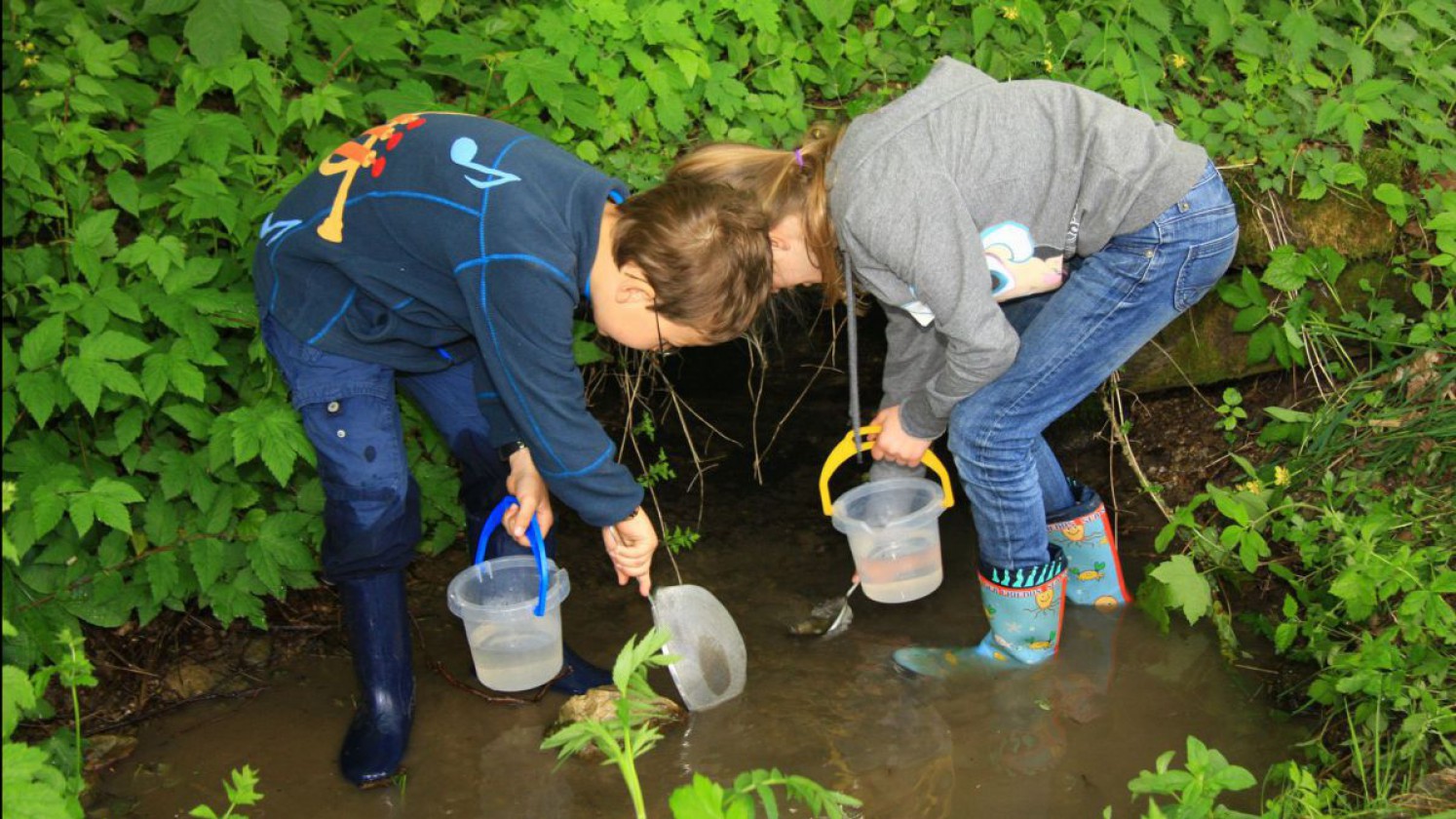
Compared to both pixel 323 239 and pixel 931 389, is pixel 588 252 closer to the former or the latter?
pixel 323 239

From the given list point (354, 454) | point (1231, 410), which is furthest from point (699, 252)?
point (1231, 410)

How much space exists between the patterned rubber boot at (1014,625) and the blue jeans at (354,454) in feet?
4.06

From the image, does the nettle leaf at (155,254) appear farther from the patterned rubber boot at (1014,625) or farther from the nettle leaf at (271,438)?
the patterned rubber boot at (1014,625)

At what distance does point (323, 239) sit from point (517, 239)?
45 centimetres

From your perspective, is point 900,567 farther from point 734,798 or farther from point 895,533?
point 734,798

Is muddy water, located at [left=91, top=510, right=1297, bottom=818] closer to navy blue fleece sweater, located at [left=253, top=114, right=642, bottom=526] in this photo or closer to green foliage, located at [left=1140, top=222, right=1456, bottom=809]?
green foliage, located at [left=1140, top=222, right=1456, bottom=809]

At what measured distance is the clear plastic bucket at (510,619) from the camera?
2572 millimetres

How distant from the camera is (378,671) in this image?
2.72 metres

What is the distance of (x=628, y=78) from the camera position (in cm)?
329

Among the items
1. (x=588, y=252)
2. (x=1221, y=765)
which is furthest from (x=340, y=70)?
(x=1221, y=765)

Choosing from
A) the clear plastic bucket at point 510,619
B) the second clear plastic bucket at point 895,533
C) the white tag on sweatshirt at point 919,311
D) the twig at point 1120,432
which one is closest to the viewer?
the white tag on sweatshirt at point 919,311

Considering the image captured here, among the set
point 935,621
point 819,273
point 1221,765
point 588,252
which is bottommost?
point 935,621

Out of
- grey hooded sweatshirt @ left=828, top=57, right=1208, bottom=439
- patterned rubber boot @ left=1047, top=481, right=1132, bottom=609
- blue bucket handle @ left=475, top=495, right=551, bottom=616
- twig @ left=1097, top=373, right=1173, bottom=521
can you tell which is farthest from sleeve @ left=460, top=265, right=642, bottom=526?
twig @ left=1097, top=373, right=1173, bottom=521

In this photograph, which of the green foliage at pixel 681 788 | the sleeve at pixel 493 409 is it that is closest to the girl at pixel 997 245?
the sleeve at pixel 493 409
